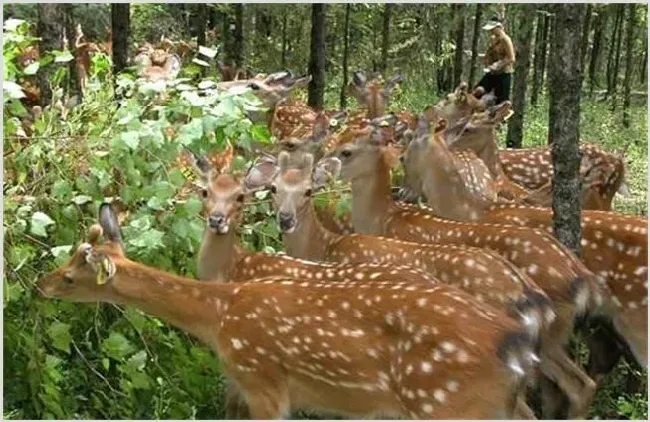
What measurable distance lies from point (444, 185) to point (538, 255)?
7.99 feet

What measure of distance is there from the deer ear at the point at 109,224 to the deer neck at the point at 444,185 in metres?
3.30

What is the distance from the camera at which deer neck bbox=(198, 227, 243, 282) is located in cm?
646

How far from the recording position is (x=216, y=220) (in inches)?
250

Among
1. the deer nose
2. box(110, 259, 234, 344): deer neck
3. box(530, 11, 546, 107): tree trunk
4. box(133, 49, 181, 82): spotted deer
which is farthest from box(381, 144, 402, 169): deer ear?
box(530, 11, 546, 107): tree trunk

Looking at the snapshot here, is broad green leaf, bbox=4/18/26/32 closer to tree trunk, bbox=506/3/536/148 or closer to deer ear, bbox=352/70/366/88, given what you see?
deer ear, bbox=352/70/366/88

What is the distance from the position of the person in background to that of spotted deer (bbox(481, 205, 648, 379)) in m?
9.37

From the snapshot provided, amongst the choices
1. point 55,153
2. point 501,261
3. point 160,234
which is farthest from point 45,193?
point 501,261

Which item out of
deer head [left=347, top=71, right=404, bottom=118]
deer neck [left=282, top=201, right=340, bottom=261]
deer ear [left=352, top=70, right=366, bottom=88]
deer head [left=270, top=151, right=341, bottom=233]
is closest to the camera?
deer head [left=270, top=151, right=341, bottom=233]

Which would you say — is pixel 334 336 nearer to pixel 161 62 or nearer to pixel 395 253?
pixel 395 253

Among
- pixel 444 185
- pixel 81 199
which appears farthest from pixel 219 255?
pixel 444 185

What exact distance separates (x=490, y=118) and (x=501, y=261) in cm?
501

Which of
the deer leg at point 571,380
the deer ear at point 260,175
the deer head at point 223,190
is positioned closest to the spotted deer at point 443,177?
the deer ear at point 260,175

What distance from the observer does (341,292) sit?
16.8ft

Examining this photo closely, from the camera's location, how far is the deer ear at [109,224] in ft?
18.6
